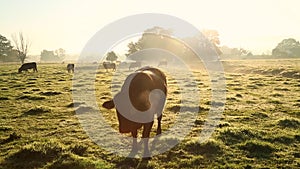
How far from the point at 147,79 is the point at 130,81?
2.44 ft

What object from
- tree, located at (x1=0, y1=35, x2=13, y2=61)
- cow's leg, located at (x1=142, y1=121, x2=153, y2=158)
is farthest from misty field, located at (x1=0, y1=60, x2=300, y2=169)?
tree, located at (x1=0, y1=35, x2=13, y2=61)

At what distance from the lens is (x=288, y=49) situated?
138 metres

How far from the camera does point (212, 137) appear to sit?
1019cm

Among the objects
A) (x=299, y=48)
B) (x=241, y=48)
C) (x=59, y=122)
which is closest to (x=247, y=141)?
(x=59, y=122)

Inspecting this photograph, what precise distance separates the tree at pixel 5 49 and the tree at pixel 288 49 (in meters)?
116

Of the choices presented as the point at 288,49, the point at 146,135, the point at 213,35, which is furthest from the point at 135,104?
the point at 288,49

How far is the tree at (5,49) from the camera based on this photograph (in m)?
110

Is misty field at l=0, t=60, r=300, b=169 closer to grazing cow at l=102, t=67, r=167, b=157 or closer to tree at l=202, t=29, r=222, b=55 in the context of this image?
grazing cow at l=102, t=67, r=167, b=157

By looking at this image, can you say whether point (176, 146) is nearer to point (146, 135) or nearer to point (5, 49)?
point (146, 135)

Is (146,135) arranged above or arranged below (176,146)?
above

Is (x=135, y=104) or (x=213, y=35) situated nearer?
(x=135, y=104)

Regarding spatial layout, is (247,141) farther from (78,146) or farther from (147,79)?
(78,146)

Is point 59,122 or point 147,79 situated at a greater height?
point 147,79

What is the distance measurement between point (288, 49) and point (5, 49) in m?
127
